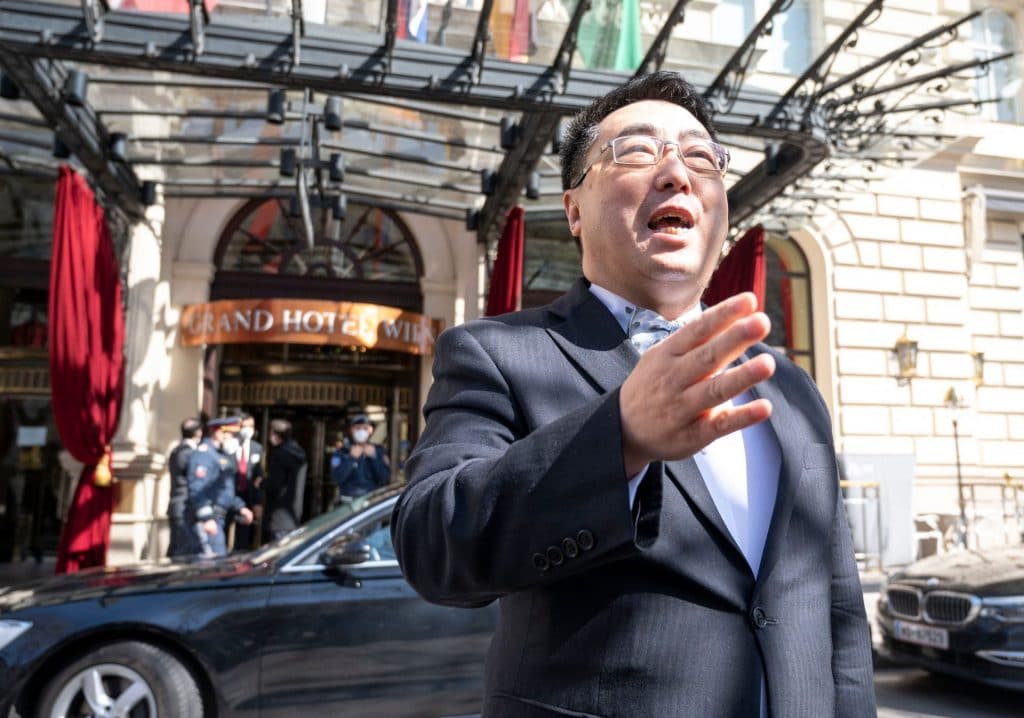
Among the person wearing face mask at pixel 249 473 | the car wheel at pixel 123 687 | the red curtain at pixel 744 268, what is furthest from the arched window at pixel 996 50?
the car wheel at pixel 123 687

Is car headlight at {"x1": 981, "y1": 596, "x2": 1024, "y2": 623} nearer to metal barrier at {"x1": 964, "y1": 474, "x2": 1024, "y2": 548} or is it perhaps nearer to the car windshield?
the car windshield

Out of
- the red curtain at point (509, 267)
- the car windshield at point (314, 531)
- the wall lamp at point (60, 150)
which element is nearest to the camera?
the car windshield at point (314, 531)

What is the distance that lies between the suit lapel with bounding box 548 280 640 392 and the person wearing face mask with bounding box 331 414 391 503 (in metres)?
8.37

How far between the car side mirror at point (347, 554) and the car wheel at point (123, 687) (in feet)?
2.95

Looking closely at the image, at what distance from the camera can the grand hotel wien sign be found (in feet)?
31.8

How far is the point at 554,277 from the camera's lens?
38.8 ft

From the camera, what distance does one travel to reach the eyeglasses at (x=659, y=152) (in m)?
1.36

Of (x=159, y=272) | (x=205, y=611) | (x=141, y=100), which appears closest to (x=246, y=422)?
(x=159, y=272)

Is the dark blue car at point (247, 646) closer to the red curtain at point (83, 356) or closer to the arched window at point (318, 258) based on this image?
the red curtain at point (83, 356)

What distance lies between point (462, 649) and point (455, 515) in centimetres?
364

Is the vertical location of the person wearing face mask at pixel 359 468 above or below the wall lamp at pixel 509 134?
below

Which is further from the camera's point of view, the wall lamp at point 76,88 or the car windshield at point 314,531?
the wall lamp at point 76,88

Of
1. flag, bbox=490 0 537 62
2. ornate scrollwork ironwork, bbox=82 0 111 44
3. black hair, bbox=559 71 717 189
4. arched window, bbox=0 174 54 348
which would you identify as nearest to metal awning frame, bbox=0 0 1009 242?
ornate scrollwork ironwork, bbox=82 0 111 44

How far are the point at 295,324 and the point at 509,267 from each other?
2722 millimetres
